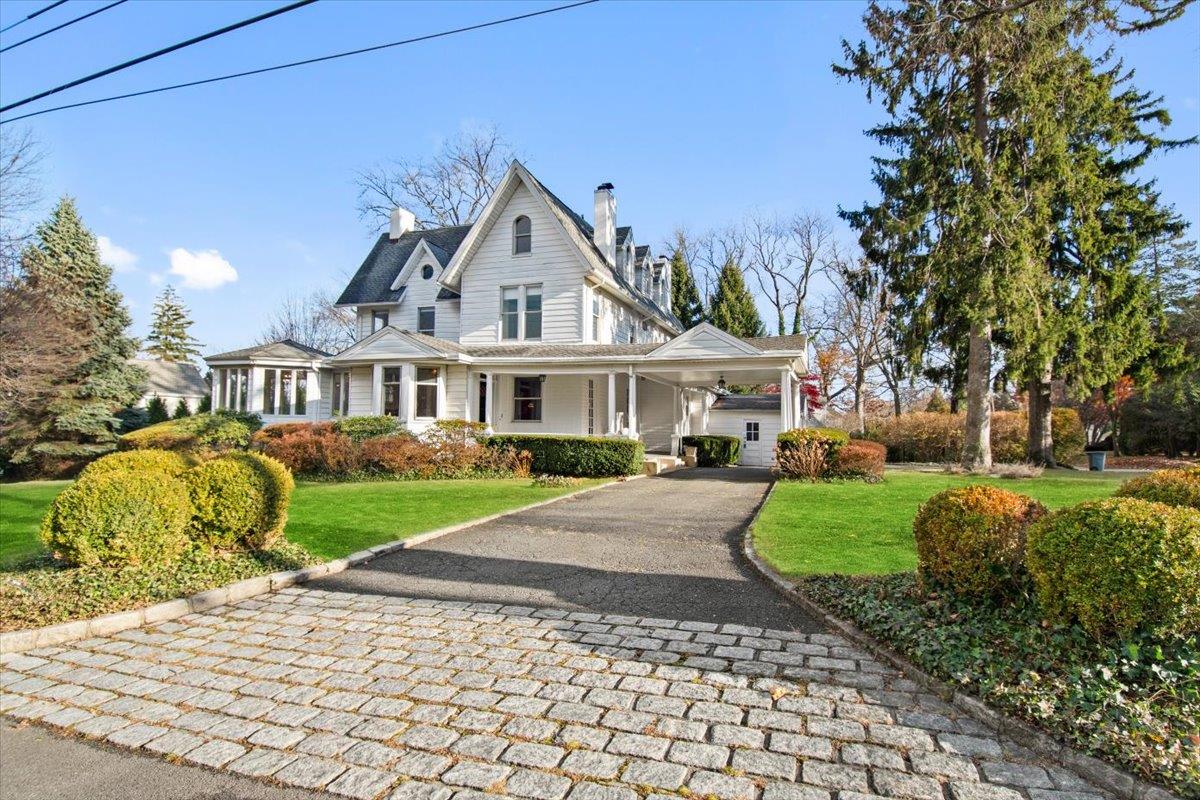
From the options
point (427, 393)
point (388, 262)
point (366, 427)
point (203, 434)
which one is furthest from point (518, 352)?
point (203, 434)

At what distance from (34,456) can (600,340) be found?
22.2m

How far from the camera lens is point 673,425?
950 inches

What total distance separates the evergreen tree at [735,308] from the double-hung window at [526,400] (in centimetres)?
2135

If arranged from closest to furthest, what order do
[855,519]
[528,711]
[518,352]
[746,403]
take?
[528,711] < [855,519] < [518,352] < [746,403]

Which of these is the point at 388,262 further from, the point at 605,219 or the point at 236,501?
the point at 236,501

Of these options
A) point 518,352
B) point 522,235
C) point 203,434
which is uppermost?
point 522,235

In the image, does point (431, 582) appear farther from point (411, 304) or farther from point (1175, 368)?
point (1175, 368)

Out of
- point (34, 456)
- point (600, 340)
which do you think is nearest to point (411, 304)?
point (600, 340)

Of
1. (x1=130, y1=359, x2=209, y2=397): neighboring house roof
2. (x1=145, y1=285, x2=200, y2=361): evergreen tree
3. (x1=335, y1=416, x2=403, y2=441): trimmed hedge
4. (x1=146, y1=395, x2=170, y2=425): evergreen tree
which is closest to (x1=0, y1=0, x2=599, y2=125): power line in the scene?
(x1=335, y1=416, x2=403, y2=441): trimmed hedge

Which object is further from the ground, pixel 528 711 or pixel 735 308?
pixel 735 308

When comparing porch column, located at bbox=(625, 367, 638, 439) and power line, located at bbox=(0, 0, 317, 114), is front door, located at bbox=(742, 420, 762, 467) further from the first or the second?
power line, located at bbox=(0, 0, 317, 114)

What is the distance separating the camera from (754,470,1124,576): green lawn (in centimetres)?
684

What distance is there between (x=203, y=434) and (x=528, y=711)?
21850 mm

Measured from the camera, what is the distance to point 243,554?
696 cm
